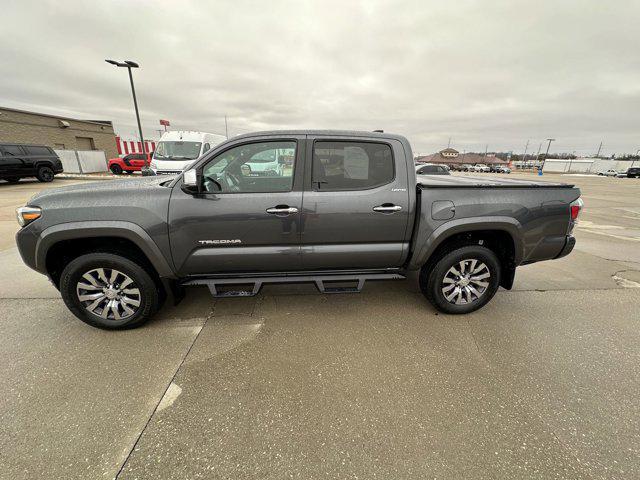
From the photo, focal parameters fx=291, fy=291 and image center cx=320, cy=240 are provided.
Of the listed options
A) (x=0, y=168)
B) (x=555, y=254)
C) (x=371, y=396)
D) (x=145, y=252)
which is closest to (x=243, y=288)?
(x=145, y=252)

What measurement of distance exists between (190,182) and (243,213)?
1.66 feet

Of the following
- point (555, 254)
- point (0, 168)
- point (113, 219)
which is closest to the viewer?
point (113, 219)

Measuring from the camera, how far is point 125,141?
1257 inches

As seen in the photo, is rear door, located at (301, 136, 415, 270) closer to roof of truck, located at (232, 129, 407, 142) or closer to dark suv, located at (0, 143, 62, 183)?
roof of truck, located at (232, 129, 407, 142)

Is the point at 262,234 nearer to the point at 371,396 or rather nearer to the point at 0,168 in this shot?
the point at 371,396

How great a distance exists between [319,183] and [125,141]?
37579mm

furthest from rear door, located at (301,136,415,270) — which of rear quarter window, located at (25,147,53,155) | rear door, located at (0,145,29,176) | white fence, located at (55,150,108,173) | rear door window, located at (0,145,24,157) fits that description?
white fence, located at (55,150,108,173)

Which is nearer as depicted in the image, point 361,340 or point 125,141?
point 361,340

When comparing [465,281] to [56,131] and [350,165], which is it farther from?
[56,131]

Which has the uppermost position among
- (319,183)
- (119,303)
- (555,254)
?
(319,183)

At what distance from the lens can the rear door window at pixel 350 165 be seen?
279cm

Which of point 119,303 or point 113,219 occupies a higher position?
point 113,219

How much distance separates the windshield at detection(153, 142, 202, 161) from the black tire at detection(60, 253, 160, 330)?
425 inches

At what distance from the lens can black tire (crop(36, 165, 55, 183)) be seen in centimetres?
1492
